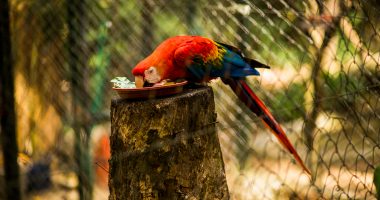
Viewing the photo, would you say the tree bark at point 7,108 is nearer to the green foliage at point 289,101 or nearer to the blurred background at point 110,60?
→ the blurred background at point 110,60

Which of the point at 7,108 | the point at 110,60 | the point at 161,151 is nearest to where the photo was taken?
the point at 161,151

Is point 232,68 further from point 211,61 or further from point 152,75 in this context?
point 152,75

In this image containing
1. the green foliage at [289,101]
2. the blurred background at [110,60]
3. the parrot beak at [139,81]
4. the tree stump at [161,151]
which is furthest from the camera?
the green foliage at [289,101]

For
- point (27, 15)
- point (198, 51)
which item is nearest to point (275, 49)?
point (198, 51)

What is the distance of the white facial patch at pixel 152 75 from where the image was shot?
1.49 meters

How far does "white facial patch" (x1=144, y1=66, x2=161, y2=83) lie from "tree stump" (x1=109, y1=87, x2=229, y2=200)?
0.16 m

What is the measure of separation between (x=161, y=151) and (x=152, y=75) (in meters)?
0.29

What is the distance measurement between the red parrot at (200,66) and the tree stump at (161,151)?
0.17 meters

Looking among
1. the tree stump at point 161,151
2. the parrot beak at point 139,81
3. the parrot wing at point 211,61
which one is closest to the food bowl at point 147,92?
the tree stump at point 161,151

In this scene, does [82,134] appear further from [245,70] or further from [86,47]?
[245,70]

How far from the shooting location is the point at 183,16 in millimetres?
2029

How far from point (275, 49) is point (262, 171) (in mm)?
697

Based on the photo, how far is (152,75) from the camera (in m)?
1.51

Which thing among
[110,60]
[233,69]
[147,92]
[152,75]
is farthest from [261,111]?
[110,60]
